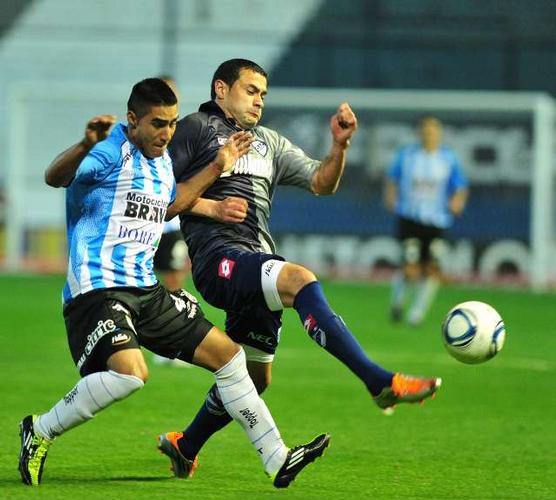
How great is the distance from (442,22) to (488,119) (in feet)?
11.6

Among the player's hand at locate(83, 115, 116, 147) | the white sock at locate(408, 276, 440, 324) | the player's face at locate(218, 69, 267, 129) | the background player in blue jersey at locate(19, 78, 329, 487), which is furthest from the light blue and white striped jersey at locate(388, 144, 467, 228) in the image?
the player's hand at locate(83, 115, 116, 147)

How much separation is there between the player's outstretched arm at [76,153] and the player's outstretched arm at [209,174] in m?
0.64

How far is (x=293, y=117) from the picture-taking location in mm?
21234

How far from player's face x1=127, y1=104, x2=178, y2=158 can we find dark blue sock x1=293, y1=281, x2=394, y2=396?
0.93 m

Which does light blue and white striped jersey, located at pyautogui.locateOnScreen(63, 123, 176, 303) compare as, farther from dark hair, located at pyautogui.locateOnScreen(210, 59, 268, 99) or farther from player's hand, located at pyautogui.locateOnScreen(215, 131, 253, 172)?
dark hair, located at pyautogui.locateOnScreen(210, 59, 268, 99)

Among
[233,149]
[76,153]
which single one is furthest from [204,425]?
[76,153]

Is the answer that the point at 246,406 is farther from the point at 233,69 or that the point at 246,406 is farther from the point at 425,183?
the point at 425,183

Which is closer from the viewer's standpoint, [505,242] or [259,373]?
[259,373]

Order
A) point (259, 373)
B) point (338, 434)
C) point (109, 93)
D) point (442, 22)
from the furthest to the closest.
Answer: point (442, 22), point (109, 93), point (338, 434), point (259, 373)

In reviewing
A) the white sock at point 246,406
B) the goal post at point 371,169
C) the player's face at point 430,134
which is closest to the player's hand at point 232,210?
the white sock at point 246,406

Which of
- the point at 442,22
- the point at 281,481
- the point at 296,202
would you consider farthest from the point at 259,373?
the point at 442,22

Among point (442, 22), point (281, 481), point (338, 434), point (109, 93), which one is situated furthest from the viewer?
point (442, 22)

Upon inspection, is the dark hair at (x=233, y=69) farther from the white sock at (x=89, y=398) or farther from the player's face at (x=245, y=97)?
the white sock at (x=89, y=398)

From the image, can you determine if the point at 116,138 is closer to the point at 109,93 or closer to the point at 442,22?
the point at 109,93
